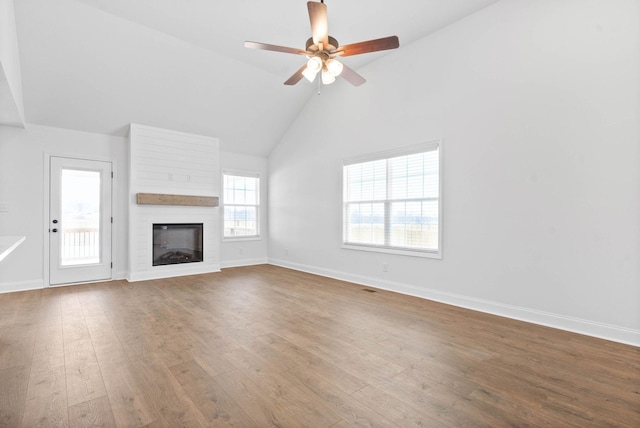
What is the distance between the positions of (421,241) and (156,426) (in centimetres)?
371

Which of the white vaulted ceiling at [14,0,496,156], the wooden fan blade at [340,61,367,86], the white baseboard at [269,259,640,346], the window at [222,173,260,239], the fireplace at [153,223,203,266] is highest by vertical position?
the white vaulted ceiling at [14,0,496,156]

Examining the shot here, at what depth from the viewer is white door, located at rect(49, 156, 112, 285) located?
5.09 metres

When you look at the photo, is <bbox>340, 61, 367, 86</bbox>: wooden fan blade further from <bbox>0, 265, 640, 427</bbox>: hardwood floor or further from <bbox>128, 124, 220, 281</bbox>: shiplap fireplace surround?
<bbox>128, 124, 220, 281</bbox>: shiplap fireplace surround

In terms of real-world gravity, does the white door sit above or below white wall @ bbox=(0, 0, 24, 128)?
below

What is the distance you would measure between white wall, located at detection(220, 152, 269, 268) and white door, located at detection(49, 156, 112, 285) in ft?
7.04

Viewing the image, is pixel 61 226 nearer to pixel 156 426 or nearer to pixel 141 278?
pixel 141 278

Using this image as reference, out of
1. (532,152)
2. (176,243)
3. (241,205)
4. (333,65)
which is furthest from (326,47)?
(241,205)

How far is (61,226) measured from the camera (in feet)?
16.9

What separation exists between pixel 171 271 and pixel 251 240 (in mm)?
1935

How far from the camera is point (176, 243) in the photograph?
602 centimetres

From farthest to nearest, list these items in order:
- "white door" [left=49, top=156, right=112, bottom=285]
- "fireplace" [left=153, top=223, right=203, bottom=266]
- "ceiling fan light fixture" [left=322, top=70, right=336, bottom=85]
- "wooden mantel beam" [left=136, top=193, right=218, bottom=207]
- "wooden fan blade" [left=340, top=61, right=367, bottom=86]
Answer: "fireplace" [left=153, top=223, right=203, bottom=266]
"wooden mantel beam" [left=136, top=193, right=218, bottom=207]
"white door" [left=49, top=156, right=112, bottom=285]
"wooden fan blade" [left=340, top=61, right=367, bottom=86]
"ceiling fan light fixture" [left=322, top=70, right=336, bottom=85]

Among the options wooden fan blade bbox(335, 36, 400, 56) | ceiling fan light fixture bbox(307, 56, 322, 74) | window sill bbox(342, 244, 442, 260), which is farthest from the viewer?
window sill bbox(342, 244, 442, 260)

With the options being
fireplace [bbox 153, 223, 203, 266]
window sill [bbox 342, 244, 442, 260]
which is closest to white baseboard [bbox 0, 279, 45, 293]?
fireplace [bbox 153, 223, 203, 266]

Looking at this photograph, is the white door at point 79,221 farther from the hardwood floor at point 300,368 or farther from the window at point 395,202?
Result: the window at point 395,202
